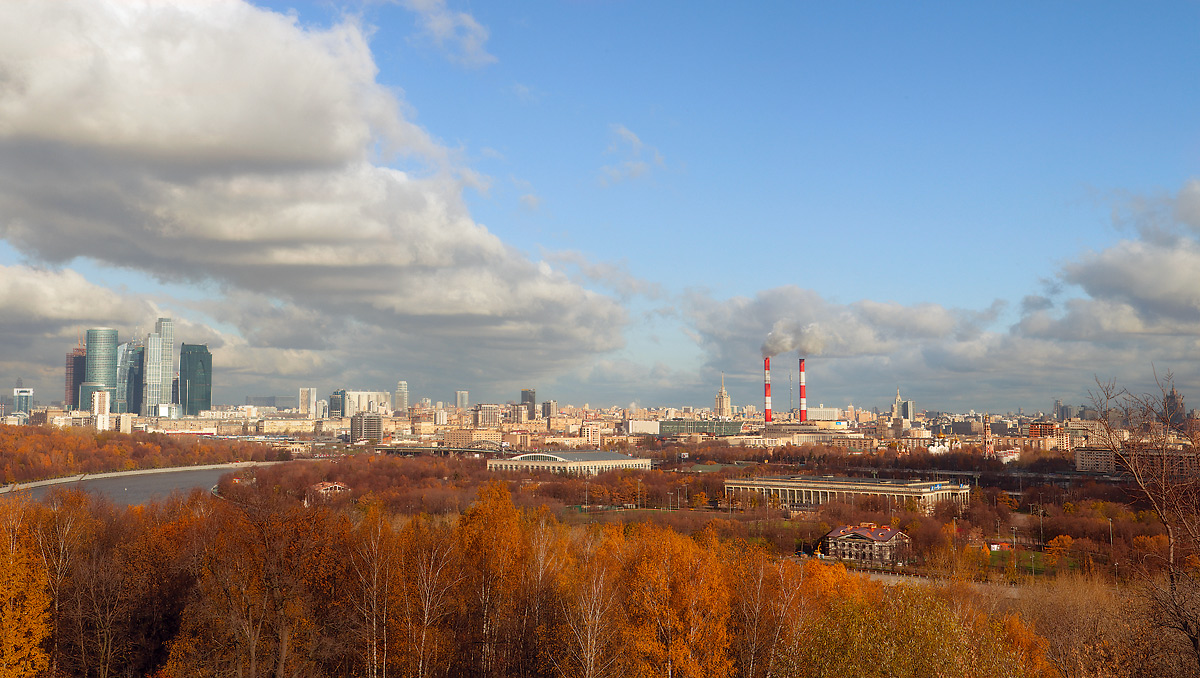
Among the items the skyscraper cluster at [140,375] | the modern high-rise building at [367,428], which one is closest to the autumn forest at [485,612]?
the modern high-rise building at [367,428]

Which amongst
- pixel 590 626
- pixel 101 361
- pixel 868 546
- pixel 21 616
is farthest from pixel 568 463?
pixel 101 361

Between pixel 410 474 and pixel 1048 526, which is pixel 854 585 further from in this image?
pixel 410 474

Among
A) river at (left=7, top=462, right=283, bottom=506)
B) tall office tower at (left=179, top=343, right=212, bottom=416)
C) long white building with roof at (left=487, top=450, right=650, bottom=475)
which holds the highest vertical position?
tall office tower at (left=179, top=343, right=212, bottom=416)

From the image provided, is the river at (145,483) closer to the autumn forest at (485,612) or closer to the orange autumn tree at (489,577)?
the autumn forest at (485,612)

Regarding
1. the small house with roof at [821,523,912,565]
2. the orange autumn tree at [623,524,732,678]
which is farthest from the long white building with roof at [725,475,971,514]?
the orange autumn tree at [623,524,732,678]

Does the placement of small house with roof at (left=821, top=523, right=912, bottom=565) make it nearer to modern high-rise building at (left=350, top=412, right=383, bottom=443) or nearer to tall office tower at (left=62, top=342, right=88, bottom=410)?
modern high-rise building at (left=350, top=412, right=383, bottom=443)
